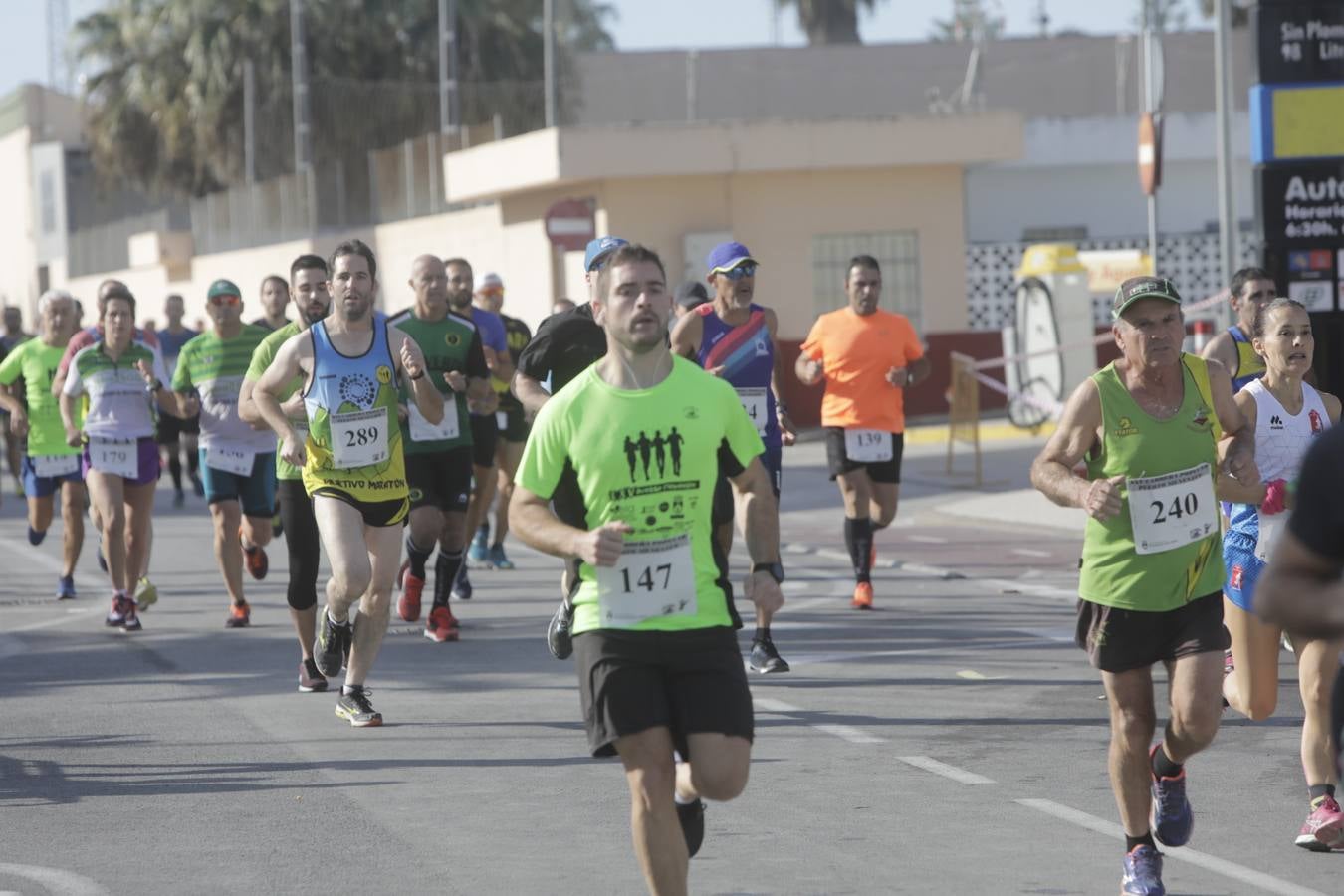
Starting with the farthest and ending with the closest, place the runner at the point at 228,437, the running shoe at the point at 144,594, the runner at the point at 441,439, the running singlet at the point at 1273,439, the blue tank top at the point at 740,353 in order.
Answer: the running shoe at the point at 144,594
the runner at the point at 228,437
the runner at the point at 441,439
the blue tank top at the point at 740,353
the running singlet at the point at 1273,439

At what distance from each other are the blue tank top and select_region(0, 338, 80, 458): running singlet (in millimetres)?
5599

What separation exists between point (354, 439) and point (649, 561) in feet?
12.7

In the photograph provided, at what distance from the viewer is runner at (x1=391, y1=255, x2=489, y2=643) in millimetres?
11641

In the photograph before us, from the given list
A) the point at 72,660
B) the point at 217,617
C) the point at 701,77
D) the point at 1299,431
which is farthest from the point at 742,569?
the point at 701,77

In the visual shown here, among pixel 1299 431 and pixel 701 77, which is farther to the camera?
pixel 701 77

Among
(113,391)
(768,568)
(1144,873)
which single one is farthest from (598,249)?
(113,391)

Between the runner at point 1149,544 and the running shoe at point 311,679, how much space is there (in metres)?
4.76

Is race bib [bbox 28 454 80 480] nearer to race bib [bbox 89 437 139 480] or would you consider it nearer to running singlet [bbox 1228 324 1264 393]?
race bib [bbox 89 437 139 480]

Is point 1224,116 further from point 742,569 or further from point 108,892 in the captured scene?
point 108,892

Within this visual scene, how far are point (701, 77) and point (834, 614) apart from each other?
1723 inches

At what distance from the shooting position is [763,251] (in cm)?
2912

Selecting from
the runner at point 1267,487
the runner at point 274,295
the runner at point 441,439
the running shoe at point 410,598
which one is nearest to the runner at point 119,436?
the runner at point 274,295

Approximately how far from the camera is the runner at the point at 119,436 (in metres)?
13.0

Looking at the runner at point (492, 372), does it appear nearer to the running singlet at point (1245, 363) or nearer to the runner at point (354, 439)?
the runner at point (354, 439)
